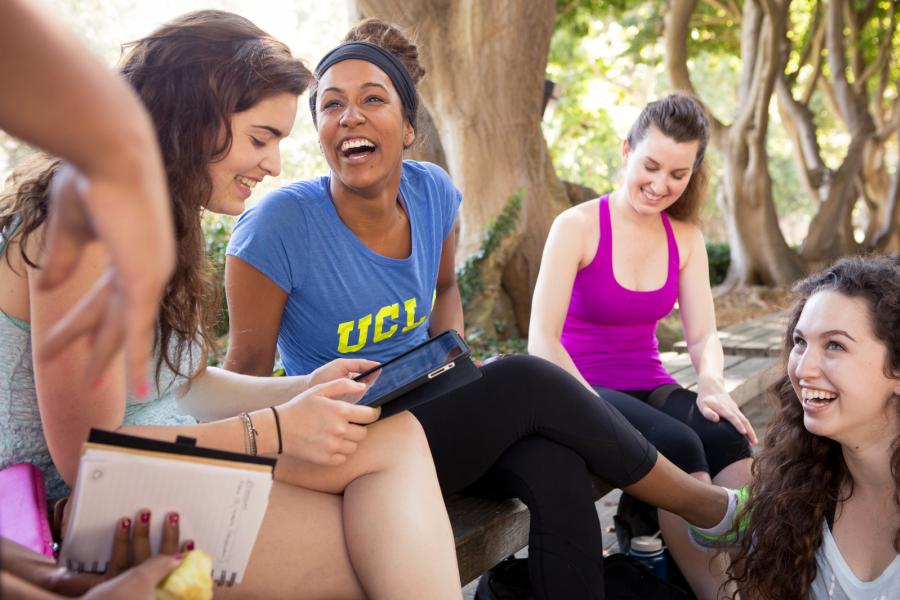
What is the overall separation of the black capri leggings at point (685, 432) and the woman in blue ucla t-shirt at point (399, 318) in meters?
0.22

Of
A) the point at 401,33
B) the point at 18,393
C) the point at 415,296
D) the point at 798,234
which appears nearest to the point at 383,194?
the point at 415,296

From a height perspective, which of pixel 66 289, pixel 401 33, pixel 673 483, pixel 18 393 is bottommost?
pixel 673 483

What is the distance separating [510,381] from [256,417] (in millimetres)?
737

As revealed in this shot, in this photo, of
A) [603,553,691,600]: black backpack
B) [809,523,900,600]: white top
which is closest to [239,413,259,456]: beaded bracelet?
[603,553,691,600]: black backpack

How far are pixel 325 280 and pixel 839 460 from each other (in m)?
1.53

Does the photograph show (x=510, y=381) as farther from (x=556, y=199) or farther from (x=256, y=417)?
(x=556, y=199)

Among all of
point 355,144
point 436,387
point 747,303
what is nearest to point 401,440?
point 436,387

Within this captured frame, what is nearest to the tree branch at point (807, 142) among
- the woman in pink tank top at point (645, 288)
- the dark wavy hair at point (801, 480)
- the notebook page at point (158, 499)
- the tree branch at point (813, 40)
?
the tree branch at point (813, 40)

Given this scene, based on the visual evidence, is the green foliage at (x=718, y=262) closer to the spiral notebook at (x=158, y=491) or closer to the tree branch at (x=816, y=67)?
the tree branch at (x=816, y=67)

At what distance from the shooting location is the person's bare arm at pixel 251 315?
2.55 m

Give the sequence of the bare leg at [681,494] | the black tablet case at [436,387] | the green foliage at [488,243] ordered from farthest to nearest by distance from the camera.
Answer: the green foliage at [488,243] → the bare leg at [681,494] → the black tablet case at [436,387]

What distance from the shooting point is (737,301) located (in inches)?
433

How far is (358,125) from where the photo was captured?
268cm

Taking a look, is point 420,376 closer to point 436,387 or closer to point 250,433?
point 436,387
